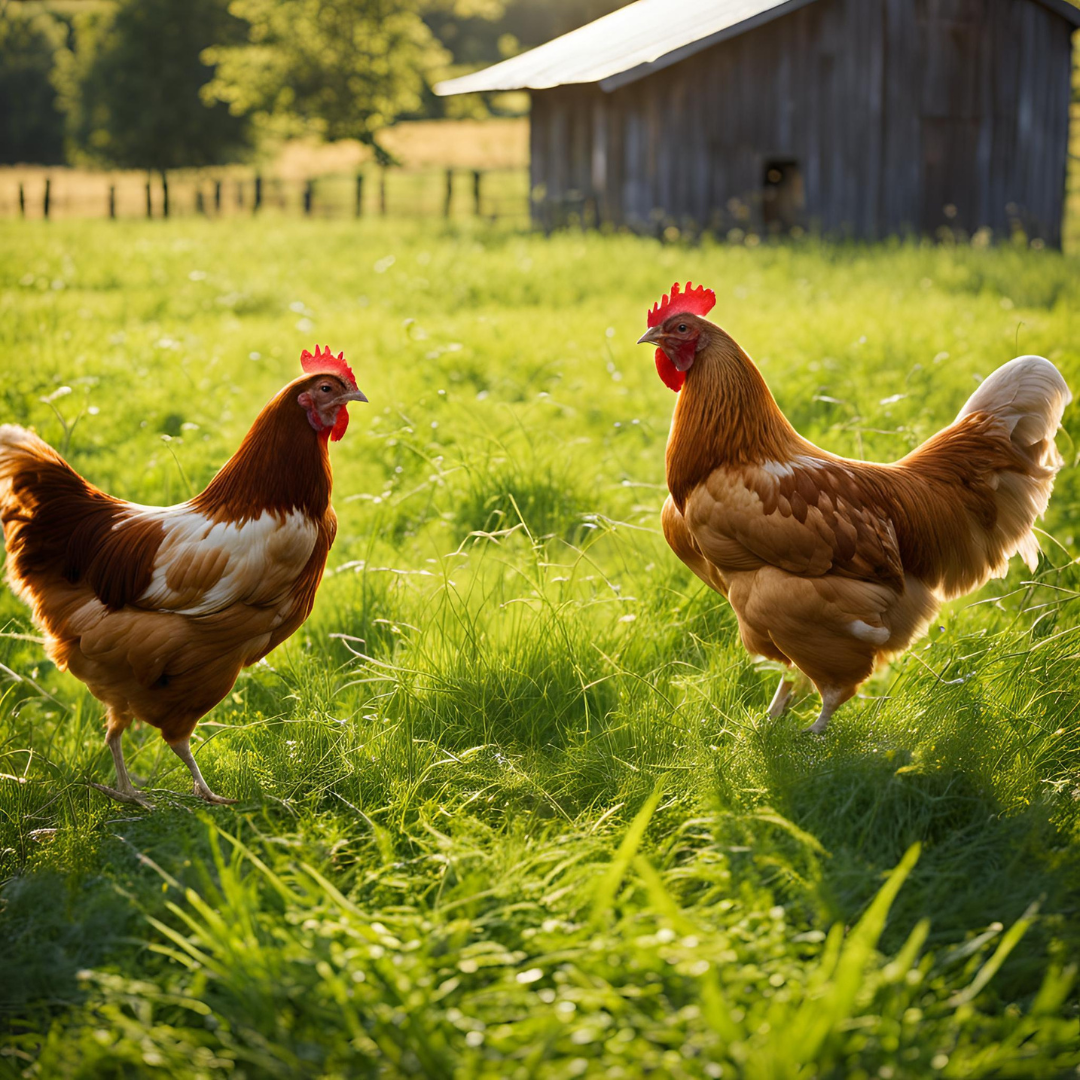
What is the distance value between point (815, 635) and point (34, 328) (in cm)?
802

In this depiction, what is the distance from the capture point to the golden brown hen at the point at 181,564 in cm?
308

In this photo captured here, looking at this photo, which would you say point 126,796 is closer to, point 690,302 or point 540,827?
point 540,827

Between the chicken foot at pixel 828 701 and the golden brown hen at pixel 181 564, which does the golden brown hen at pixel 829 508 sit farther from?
the golden brown hen at pixel 181 564

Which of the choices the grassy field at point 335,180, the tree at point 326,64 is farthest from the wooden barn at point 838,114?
the tree at point 326,64

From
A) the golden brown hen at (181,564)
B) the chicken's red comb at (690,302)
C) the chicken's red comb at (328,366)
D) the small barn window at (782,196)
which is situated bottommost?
the golden brown hen at (181,564)

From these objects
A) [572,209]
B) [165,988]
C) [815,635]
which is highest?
[572,209]

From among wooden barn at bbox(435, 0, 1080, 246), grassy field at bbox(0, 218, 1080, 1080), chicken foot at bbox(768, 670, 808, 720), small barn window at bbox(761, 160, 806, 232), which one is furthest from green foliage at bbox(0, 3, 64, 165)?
chicken foot at bbox(768, 670, 808, 720)

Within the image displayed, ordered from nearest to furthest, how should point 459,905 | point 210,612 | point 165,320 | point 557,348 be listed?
point 459,905
point 210,612
point 557,348
point 165,320

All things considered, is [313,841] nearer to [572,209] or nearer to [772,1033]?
[772,1033]

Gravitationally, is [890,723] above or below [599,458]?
below

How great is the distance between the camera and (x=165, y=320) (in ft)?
32.1

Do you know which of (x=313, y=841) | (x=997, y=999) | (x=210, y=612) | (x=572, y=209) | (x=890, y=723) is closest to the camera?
(x=997, y=999)

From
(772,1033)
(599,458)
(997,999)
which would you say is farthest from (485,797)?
(599,458)

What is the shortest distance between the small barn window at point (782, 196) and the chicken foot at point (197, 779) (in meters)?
15.1
